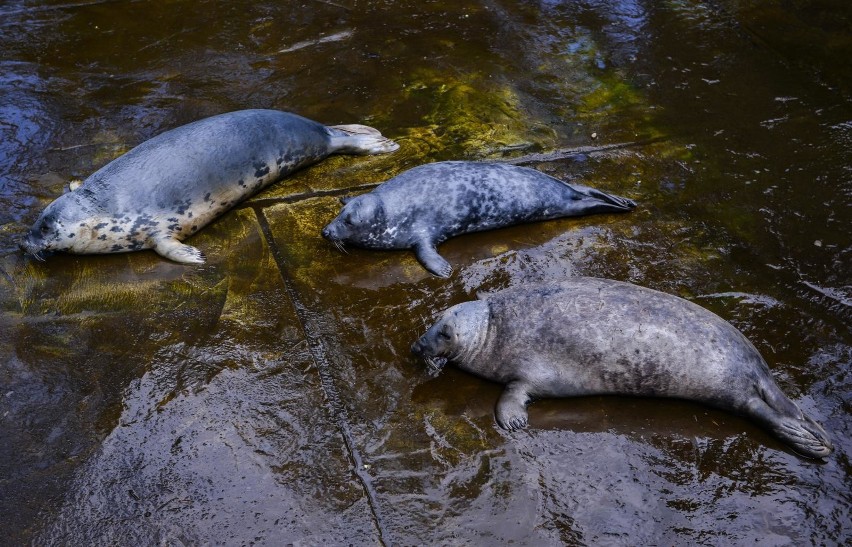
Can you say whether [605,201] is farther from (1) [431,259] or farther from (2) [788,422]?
(2) [788,422]

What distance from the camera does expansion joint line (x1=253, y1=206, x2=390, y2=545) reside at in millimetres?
→ 3348

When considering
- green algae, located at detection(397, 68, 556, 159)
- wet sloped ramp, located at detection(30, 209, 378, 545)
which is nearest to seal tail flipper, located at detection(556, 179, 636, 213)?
green algae, located at detection(397, 68, 556, 159)

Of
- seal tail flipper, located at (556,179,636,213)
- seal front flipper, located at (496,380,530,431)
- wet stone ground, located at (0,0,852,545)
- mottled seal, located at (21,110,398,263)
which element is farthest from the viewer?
seal tail flipper, located at (556,179,636,213)

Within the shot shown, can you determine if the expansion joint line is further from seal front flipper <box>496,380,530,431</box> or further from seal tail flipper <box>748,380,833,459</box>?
seal tail flipper <box>748,380,833,459</box>

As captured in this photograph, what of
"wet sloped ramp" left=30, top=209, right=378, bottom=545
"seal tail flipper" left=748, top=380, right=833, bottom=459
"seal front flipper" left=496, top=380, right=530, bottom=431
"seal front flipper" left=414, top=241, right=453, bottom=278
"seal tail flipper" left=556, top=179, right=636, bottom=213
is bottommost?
"wet sloped ramp" left=30, top=209, right=378, bottom=545

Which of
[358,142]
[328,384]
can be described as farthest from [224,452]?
[358,142]

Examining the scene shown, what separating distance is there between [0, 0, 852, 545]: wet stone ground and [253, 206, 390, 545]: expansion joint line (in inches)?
0.6

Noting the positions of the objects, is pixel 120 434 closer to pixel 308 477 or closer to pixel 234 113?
pixel 308 477

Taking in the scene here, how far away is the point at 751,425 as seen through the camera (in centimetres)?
369

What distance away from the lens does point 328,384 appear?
3883 millimetres

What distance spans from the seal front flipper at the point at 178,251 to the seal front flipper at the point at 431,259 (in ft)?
4.25

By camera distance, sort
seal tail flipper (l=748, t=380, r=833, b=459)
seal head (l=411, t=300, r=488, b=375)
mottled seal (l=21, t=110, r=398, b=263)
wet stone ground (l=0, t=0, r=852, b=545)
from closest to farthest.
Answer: wet stone ground (l=0, t=0, r=852, b=545) < seal tail flipper (l=748, t=380, r=833, b=459) < seal head (l=411, t=300, r=488, b=375) < mottled seal (l=21, t=110, r=398, b=263)

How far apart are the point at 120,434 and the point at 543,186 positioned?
2.88m

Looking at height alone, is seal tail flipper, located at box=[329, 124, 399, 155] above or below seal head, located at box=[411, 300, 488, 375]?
above
